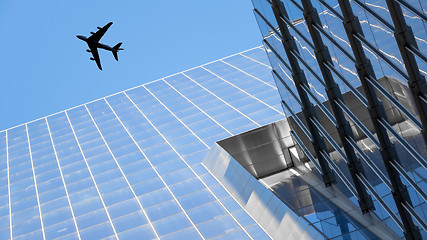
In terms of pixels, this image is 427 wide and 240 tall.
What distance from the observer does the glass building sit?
19.7m

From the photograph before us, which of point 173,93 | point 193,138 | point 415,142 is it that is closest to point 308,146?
point 415,142

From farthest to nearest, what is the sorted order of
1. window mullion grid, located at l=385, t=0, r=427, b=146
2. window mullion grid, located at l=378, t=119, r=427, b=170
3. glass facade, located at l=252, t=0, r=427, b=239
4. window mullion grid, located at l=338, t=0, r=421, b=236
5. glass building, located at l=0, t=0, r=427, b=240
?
window mullion grid, located at l=338, t=0, r=421, b=236
glass building, located at l=0, t=0, r=427, b=240
window mullion grid, located at l=378, t=119, r=427, b=170
glass facade, located at l=252, t=0, r=427, b=239
window mullion grid, located at l=385, t=0, r=427, b=146

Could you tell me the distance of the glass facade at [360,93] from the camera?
17766mm

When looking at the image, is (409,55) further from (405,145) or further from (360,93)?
(360,93)

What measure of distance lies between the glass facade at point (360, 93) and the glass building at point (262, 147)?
5 cm

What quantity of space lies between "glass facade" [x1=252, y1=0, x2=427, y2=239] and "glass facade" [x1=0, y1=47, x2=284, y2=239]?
6037 mm

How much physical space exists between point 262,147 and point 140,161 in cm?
1165

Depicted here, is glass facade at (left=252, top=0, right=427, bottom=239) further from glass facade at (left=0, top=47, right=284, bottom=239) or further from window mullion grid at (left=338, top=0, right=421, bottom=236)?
glass facade at (left=0, top=47, right=284, bottom=239)

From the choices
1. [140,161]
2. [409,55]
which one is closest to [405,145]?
[409,55]

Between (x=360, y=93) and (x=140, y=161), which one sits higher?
(x=360, y=93)

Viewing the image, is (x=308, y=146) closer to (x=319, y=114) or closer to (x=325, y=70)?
(x=319, y=114)

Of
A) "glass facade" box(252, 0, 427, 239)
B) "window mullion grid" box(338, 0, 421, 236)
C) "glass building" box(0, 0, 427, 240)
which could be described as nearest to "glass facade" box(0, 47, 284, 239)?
"glass building" box(0, 0, 427, 240)

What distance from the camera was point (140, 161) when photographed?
4278 cm

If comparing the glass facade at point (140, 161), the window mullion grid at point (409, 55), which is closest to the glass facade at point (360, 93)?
the window mullion grid at point (409, 55)
